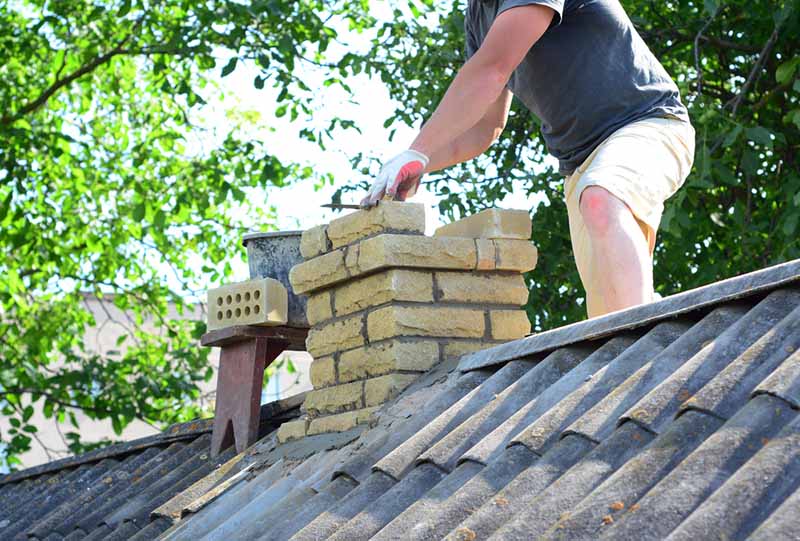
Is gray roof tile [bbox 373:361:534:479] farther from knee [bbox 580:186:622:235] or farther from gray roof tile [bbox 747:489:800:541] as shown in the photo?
gray roof tile [bbox 747:489:800:541]

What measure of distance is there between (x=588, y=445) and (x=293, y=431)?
6.60ft

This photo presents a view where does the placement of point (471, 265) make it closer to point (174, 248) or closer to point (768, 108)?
point (768, 108)

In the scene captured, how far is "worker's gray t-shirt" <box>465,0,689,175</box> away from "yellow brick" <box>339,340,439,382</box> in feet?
2.72

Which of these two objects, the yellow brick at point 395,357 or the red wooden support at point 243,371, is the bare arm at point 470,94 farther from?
the red wooden support at point 243,371

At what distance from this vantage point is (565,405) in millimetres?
2842

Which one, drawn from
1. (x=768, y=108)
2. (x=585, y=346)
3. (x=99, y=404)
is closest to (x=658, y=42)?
(x=768, y=108)

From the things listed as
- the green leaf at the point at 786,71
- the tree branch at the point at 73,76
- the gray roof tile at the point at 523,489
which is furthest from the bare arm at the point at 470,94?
the tree branch at the point at 73,76

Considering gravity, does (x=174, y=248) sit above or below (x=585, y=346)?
above

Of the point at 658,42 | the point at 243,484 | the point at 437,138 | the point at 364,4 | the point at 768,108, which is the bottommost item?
the point at 243,484

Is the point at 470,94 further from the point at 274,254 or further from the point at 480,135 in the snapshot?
the point at 274,254

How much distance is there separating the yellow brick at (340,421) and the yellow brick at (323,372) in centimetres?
14

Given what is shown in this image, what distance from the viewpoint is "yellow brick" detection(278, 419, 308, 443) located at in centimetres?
434

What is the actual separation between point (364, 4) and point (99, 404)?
5045 mm

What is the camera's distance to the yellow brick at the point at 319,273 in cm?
418
